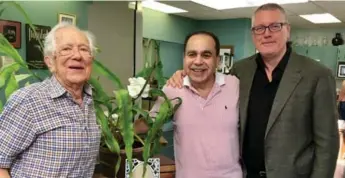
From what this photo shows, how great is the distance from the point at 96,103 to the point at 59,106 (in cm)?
18

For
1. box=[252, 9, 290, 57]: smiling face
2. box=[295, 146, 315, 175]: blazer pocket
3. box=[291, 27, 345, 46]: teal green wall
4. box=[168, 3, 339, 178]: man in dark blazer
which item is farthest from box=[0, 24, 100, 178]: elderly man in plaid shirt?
box=[291, 27, 345, 46]: teal green wall

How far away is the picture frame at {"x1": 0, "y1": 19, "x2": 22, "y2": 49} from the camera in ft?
10.4

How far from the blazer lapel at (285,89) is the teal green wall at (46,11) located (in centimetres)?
259

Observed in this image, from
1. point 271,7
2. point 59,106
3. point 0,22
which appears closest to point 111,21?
point 0,22

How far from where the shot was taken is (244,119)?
5.18 ft

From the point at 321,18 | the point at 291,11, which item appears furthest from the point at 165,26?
the point at 321,18

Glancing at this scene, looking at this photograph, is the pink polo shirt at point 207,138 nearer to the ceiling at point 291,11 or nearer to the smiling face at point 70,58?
the smiling face at point 70,58

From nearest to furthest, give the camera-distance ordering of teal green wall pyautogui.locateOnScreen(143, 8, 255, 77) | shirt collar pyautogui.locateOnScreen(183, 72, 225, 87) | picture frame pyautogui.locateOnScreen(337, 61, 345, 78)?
shirt collar pyautogui.locateOnScreen(183, 72, 225, 87), teal green wall pyautogui.locateOnScreen(143, 8, 255, 77), picture frame pyautogui.locateOnScreen(337, 61, 345, 78)

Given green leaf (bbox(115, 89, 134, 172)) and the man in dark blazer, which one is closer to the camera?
green leaf (bbox(115, 89, 134, 172))

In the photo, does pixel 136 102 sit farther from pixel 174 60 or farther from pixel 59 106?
pixel 174 60

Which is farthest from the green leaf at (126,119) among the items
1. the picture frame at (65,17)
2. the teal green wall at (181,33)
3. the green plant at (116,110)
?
the teal green wall at (181,33)

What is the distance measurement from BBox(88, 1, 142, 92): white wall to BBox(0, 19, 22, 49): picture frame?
0.79m

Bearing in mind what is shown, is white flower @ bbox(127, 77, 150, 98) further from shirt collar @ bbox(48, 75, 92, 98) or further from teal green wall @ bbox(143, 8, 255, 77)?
teal green wall @ bbox(143, 8, 255, 77)

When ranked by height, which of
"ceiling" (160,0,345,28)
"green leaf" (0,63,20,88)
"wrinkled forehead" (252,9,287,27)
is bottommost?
"green leaf" (0,63,20,88)
